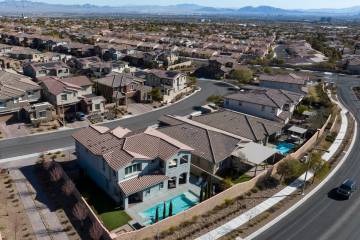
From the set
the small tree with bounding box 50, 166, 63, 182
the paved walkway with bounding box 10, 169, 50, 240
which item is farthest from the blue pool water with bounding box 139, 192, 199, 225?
the small tree with bounding box 50, 166, 63, 182

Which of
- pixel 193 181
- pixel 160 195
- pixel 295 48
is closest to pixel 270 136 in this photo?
pixel 193 181

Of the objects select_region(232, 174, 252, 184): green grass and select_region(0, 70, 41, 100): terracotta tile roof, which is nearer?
select_region(232, 174, 252, 184): green grass

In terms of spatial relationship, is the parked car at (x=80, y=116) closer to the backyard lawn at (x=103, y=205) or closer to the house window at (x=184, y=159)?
the backyard lawn at (x=103, y=205)

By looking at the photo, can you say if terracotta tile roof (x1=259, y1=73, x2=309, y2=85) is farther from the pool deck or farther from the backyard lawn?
the backyard lawn

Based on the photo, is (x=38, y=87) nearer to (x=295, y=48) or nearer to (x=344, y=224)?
(x=344, y=224)

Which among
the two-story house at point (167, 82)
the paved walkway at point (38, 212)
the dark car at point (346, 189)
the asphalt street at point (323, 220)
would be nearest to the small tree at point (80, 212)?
the paved walkway at point (38, 212)
